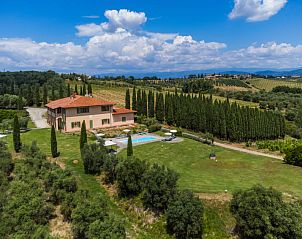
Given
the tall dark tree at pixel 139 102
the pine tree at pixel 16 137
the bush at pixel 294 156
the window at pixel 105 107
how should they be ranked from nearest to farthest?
the bush at pixel 294 156
the pine tree at pixel 16 137
the window at pixel 105 107
the tall dark tree at pixel 139 102

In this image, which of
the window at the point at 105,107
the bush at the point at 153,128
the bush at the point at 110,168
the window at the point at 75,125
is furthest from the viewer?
the window at the point at 105,107

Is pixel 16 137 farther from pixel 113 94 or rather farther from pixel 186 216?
pixel 113 94

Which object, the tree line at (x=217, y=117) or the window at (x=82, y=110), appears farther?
the tree line at (x=217, y=117)

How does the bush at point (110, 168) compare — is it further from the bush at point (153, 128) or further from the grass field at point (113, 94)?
the grass field at point (113, 94)

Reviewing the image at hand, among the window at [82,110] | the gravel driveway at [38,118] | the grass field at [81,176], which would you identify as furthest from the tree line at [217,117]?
the grass field at [81,176]

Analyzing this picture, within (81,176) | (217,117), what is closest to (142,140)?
(81,176)

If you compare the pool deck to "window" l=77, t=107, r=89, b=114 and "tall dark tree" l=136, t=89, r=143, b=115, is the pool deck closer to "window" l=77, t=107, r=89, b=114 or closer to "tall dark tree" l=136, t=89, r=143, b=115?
"window" l=77, t=107, r=89, b=114

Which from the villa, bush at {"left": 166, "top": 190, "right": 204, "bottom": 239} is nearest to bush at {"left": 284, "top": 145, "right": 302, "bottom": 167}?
bush at {"left": 166, "top": 190, "right": 204, "bottom": 239}
